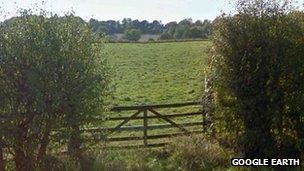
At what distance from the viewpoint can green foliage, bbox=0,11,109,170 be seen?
8.61 m

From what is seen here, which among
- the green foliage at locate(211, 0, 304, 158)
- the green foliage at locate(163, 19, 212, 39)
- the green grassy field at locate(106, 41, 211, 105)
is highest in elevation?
the green foliage at locate(211, 0, 304, 158)

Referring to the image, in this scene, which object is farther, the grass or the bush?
the grass

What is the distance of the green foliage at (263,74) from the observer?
10219 mm

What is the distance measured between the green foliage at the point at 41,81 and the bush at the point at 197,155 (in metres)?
2.63

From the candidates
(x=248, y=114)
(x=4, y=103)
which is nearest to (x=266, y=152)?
(x=248, y=114)

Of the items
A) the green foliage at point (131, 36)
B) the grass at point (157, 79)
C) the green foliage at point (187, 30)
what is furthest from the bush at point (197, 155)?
the green foliage at point (131, 36)

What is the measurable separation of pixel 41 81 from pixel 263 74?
519cm

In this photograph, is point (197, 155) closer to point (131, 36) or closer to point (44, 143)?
point (44, 143)

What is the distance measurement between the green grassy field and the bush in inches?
87.9

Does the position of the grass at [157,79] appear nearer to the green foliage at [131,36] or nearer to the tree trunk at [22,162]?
the tree trunk at [22,162]

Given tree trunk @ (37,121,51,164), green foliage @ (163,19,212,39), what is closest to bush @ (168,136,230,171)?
tree trunk @ (37,121,51,164)

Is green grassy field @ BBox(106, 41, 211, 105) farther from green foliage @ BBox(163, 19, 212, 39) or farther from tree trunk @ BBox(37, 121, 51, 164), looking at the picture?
green foliage @ BBox(163, 19, 212, 39)

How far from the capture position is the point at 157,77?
32.0 meters

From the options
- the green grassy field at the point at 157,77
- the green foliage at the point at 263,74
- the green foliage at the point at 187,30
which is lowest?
the green grassy field at the point at 157,77
